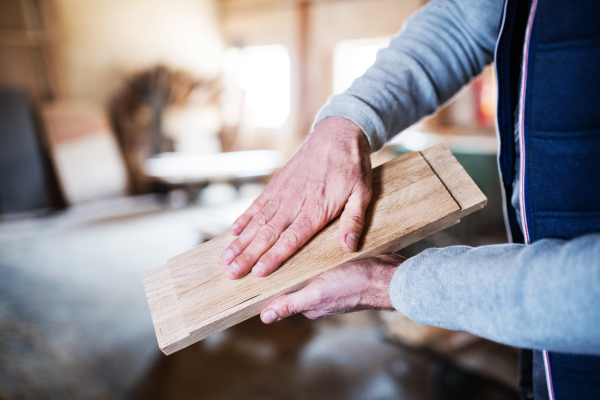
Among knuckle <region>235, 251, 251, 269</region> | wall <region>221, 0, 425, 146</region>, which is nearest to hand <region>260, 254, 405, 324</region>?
knuckle <region>235, 251, 251, 269</region>

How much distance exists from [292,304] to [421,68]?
69 centimetres

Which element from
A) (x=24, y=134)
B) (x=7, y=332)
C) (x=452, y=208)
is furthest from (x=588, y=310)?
(x=24, y=134)

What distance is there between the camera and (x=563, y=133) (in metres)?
0.66

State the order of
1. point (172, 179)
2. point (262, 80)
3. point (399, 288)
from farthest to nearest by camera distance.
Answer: point (262, 80) → point (172, 179) → point (399, 288)

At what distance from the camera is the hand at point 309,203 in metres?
0.81

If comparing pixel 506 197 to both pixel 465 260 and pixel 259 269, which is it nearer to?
pixel 465 260

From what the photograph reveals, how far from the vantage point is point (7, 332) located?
2826 millimetres

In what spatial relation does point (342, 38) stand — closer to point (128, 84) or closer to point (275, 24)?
point (275, 24)

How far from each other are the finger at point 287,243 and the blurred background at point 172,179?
1754 mm

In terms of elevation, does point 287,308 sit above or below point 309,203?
below

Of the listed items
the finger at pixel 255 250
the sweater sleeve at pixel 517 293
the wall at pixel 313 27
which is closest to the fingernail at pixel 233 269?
the finger at pixel 255 250

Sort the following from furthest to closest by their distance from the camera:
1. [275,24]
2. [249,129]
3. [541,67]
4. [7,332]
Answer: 1. [249,129]
2. [275,24]
3. [7,332]
4. [541,67]

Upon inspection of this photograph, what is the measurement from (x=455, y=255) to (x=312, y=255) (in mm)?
304

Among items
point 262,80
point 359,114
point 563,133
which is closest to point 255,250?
point 359,114
